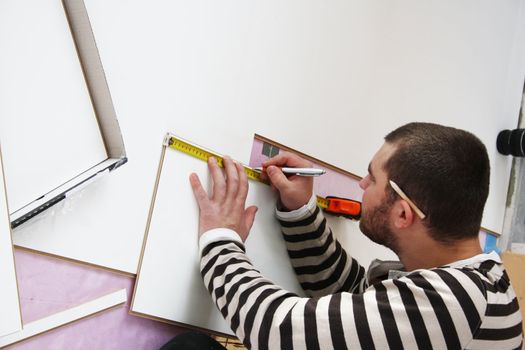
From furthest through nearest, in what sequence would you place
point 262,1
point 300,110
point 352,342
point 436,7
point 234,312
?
point 436,7
point 300,110
point 262,1
point 234,312
point 352,342

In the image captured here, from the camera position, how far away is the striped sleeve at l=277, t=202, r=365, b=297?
1067 mm

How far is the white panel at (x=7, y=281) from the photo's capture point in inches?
23.2

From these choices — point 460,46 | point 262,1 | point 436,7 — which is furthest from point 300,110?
point 460,46

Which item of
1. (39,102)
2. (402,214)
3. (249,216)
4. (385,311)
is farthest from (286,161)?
(39,102)

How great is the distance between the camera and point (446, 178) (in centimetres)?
82

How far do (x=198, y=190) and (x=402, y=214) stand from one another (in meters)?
0.44

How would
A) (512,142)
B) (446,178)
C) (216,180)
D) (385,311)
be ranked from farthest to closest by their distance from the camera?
(512,142) < (216,180) < (446,178) < (385,311)

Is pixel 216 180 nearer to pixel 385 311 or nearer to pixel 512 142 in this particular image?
pixel 385 311

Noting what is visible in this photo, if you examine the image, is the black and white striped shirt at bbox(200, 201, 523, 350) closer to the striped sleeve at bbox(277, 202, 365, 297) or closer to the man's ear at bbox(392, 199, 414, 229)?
the man's ear at bbox(392, 199, 414, 229)

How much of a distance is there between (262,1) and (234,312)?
2.45 feet

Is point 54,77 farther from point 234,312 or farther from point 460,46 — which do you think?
point 460,46

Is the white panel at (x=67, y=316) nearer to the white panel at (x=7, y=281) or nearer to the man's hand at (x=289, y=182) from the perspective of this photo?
the white panel at (x=7, y=281)

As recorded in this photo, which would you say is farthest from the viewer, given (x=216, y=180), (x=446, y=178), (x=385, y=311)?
(x=216, y=180)

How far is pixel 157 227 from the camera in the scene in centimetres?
85
